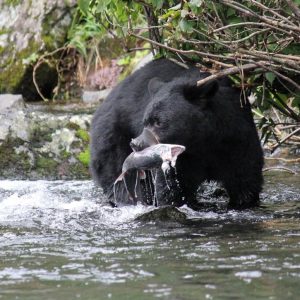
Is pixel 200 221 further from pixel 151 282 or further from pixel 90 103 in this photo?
pixel 90 103

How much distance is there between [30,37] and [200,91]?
933 cm

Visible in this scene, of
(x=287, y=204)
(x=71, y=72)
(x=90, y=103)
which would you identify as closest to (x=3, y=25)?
(x=71, y=72)

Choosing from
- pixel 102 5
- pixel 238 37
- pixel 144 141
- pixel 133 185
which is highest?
pixel 102 5

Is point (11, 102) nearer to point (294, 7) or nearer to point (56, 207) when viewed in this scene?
point (56, 207)

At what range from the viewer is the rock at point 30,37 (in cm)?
1564

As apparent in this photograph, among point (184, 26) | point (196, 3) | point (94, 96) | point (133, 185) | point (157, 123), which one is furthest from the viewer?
point (94, 96)

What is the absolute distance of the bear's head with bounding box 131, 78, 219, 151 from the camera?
6.98m

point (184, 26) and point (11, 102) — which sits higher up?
point (184, 26)

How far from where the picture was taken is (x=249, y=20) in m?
6.79

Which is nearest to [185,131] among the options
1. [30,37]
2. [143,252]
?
[143,252]

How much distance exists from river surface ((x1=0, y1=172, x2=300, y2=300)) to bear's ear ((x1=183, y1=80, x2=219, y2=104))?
96 centimetres

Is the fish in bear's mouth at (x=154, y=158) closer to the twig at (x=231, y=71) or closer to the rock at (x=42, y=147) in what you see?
the twig at (x=231, y=71)

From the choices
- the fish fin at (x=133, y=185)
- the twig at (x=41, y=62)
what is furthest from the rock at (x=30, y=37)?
the fish fin at (x=133, y=185)

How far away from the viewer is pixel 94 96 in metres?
14.8
